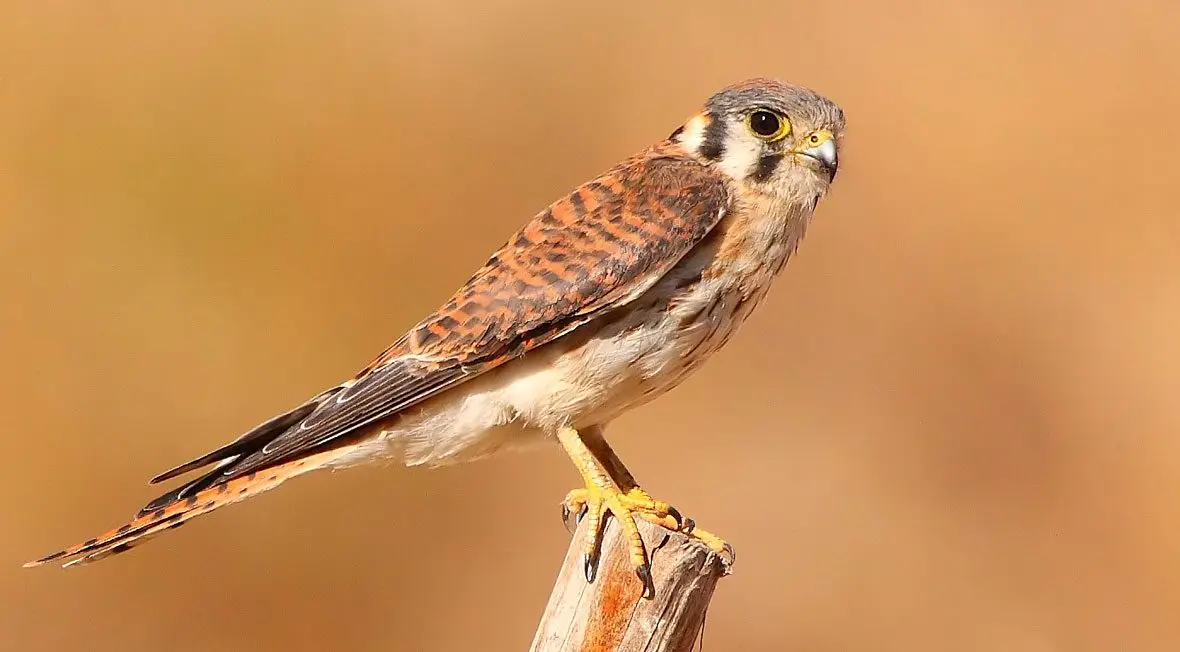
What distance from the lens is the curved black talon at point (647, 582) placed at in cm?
238

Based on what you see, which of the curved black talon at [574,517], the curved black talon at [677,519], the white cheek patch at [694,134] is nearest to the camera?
the curved black talon at [677,519]

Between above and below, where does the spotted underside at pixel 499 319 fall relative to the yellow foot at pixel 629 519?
above

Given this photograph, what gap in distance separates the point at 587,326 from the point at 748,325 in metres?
2.77

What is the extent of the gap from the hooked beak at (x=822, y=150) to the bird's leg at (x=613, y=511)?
2.55 ft

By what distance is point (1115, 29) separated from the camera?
5.57 m

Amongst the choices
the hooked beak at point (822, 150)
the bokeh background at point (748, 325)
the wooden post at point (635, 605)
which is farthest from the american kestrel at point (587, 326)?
the bokeh background at point (748, 325)

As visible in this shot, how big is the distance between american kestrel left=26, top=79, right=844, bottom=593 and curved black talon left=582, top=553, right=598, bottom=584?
0.09 meters

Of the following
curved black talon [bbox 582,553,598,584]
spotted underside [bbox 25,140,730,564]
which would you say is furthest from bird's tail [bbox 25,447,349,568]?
curved black talon [bbox 582,553,598,584]

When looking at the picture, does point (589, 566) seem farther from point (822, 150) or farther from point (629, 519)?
point (822, 150)

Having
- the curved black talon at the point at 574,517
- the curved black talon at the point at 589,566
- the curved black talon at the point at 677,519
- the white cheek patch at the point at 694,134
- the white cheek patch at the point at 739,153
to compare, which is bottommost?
the curved black talon at the point at 589,566

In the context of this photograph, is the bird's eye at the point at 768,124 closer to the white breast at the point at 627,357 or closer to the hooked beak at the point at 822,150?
the hooked beak at the point at 822,150

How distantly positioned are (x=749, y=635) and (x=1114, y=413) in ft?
5.70

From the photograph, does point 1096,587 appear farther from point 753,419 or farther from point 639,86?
point 639,86

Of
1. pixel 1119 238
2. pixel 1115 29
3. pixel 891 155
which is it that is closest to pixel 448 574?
pixel 891 155
